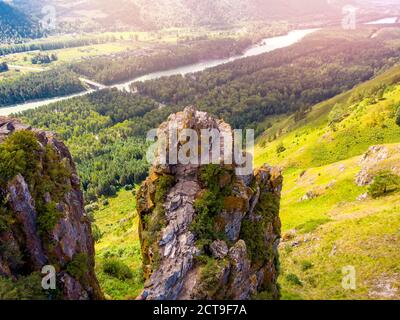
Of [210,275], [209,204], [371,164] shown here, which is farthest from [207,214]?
[371,164]

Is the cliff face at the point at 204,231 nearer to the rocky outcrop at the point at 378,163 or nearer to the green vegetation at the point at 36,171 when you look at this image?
the green vegetation at the point at 36,171

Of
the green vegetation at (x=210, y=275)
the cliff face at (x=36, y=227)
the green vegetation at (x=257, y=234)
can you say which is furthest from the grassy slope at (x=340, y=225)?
the cliff face at (x=36, y=227)

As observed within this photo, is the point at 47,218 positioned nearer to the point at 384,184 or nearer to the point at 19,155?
the point at 19,155

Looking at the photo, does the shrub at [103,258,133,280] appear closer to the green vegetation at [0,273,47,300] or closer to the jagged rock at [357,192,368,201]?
the green vegetation at [0,273,47,300]

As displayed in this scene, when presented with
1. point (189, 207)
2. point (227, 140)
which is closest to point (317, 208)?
point (227, 140)

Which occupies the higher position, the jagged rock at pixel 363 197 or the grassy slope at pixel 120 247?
the jagged rock at pixel 363 197
